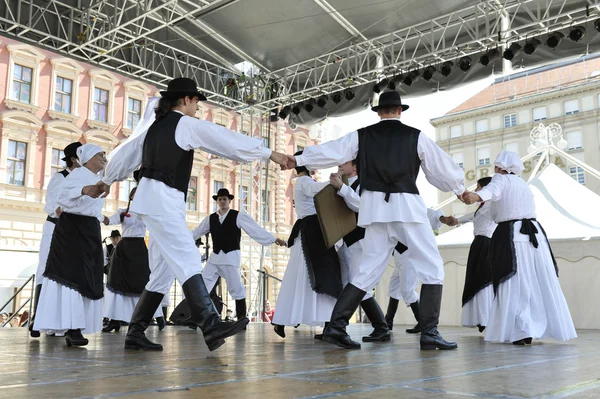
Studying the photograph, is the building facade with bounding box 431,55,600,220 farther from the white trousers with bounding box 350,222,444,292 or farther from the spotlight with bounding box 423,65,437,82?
the white trousers with bounding box 350,222,444,292

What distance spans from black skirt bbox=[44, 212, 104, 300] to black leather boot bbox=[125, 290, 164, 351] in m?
0.65

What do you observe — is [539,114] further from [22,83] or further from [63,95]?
[22,83]

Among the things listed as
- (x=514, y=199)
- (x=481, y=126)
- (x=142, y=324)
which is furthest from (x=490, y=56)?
(x=481, y=126)

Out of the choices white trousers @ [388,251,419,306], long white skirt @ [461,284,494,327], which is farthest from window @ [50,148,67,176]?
long white skirt @ [461,284,494,327]

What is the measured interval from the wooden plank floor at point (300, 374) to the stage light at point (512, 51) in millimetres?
6650

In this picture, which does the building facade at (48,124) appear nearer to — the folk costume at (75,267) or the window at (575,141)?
the folk costume at (75,267)

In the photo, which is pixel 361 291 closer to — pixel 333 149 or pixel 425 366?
pixel 333 149

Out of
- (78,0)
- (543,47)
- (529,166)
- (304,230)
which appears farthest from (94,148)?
(529,166)

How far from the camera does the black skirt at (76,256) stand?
431cm

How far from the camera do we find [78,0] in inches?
372

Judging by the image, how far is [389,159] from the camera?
3877mm

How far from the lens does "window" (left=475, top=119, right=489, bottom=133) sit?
42766 millimetres

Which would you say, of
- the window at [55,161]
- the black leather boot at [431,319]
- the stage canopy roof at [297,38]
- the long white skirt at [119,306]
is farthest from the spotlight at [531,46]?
the window at [55,161]

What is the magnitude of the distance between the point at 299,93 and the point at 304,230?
6.42 metres
